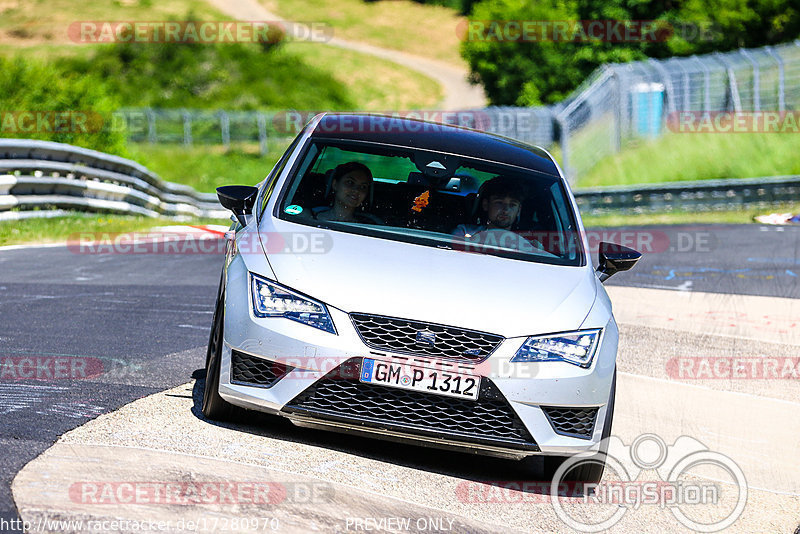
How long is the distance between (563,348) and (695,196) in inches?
833

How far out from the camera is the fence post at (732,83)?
31.7 meters

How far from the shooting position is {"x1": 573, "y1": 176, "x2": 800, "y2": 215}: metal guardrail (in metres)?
24.3

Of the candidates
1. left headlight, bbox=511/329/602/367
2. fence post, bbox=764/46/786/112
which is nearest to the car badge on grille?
left headlight, bbox=511/329/602/367

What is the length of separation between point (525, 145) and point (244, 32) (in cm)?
7600

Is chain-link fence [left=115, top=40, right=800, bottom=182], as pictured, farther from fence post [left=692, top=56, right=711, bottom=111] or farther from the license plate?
the license plate

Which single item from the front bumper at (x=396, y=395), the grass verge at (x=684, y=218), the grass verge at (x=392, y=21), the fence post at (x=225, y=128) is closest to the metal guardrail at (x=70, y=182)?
the grass verge at (x=684, y=218)

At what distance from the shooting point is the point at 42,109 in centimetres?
2462

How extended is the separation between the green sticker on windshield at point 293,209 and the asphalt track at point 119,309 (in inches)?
49.3

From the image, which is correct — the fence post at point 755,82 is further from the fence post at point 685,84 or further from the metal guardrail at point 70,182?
the metal guardrail at point 70,182

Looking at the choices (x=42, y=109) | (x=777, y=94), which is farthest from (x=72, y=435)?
(x=777, y=94)

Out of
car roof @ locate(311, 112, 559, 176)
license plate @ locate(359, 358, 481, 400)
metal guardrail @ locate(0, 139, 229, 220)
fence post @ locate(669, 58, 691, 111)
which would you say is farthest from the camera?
fence post @ locate(669, 58, 691, 111)

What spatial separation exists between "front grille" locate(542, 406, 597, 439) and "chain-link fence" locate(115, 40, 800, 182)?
22931 mm

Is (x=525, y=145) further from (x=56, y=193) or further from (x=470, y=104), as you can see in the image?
(x=470, y=104)

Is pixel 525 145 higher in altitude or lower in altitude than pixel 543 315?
higher
